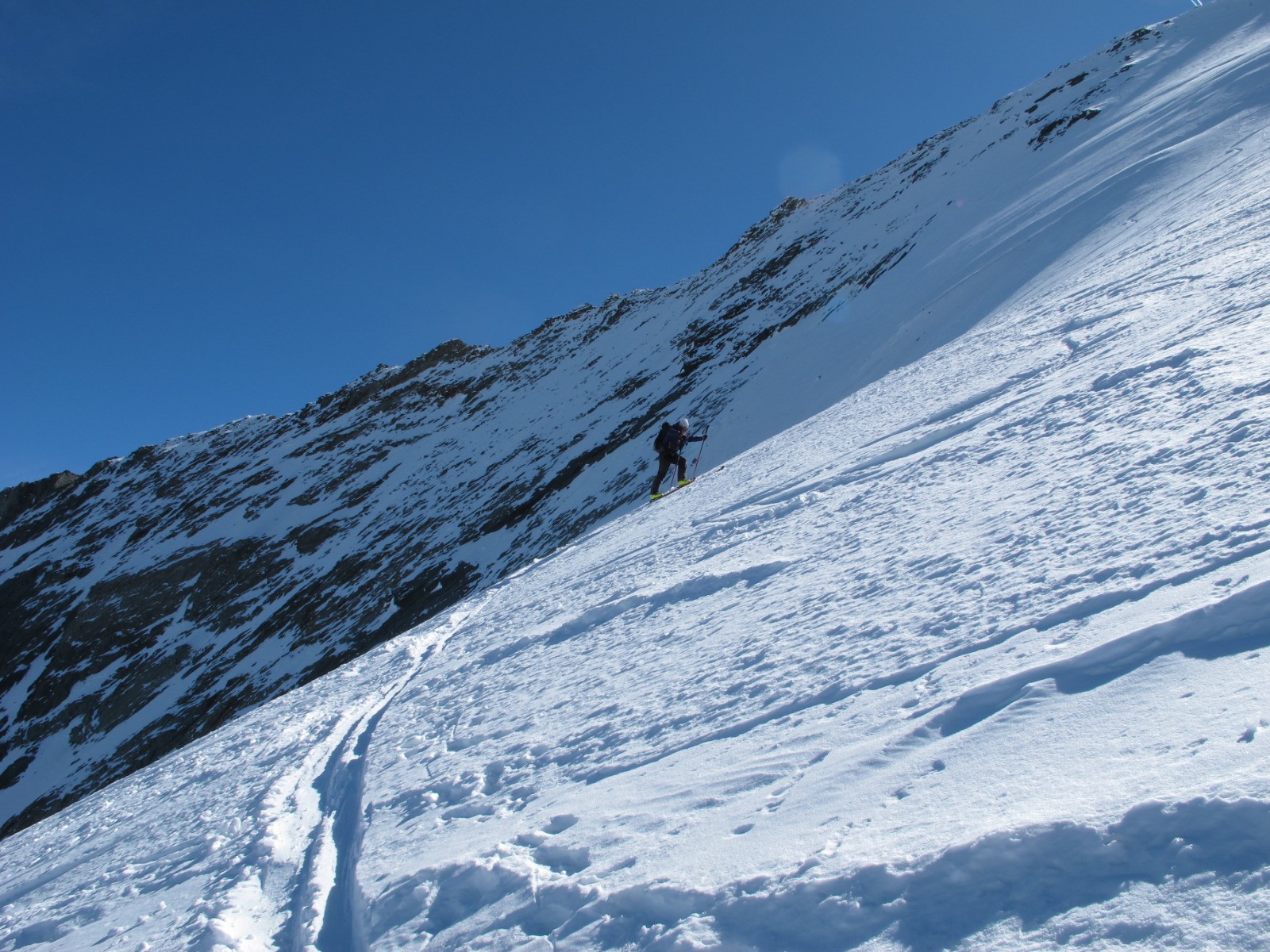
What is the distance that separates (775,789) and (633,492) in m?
18.3

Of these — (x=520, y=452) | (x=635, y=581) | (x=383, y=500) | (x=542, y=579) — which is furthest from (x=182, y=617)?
(x=635, y=581)

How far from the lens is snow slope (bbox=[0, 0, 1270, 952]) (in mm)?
2211

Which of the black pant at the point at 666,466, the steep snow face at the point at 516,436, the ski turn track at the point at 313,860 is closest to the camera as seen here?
the ski turn track at the point at 313,860

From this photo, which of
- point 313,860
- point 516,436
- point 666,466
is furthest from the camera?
point 516,436

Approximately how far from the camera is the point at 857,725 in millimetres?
3258

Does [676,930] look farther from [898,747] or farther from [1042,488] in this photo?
[1042,488]

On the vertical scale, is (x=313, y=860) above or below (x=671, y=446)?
below

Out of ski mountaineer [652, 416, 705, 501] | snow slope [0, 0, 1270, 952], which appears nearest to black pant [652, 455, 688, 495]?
ski mountaineer [652, 416, 705, 501]

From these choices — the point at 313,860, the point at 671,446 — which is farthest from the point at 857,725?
the point at 671,446

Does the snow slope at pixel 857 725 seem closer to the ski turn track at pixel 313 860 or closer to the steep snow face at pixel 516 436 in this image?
the ski turn track at pixel 313 860

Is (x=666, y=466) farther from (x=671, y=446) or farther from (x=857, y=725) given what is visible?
(x=857, y=725)

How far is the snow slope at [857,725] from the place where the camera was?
2.21 meters

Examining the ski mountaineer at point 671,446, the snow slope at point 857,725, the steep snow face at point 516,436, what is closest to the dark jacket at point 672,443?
the ski mountaineer at point 671,446

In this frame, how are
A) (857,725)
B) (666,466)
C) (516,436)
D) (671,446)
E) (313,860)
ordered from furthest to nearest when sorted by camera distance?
(516,436) < (666,466) < (671,446) < (313,860) < (857,725)
